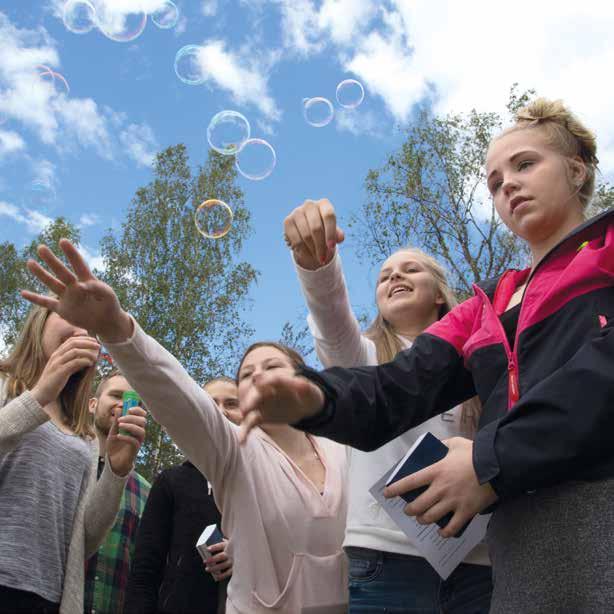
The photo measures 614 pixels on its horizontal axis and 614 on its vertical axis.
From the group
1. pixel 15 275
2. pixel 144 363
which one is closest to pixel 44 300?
pixel 144 363

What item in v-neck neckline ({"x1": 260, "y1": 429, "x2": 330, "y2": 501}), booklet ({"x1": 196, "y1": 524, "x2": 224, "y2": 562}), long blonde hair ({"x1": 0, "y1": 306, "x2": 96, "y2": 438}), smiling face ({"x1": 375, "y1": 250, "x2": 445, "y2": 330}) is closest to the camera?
v-neck neckline ({"x1": 260, "y1": 429, "x2": 330, "y2": 501})

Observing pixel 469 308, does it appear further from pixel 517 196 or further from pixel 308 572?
pixel 308 572

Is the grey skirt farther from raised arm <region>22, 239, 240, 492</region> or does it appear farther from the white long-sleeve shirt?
raised arm <region>22, 239, 240, 492</region>

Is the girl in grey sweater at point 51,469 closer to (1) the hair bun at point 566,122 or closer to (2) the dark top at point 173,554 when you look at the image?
(2) the dark top at point 173,554

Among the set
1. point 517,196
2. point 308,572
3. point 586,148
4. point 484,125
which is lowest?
point 308,572

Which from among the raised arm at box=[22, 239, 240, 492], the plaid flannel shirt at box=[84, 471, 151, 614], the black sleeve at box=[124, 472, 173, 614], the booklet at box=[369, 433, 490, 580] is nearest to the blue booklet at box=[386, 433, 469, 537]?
the booklet at box=[369, 433, 490, 580]

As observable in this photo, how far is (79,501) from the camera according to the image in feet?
10.1

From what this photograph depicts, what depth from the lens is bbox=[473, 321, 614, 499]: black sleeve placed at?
1179 millimetres

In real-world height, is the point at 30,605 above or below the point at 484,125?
below

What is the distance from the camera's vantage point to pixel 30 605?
2.67 meters

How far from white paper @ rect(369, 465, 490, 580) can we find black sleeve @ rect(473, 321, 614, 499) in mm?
408

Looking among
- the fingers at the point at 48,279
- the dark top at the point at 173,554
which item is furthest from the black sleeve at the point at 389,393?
the dark top at the point at 173,554

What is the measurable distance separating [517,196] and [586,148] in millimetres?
363

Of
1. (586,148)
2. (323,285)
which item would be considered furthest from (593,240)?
(323,285)
